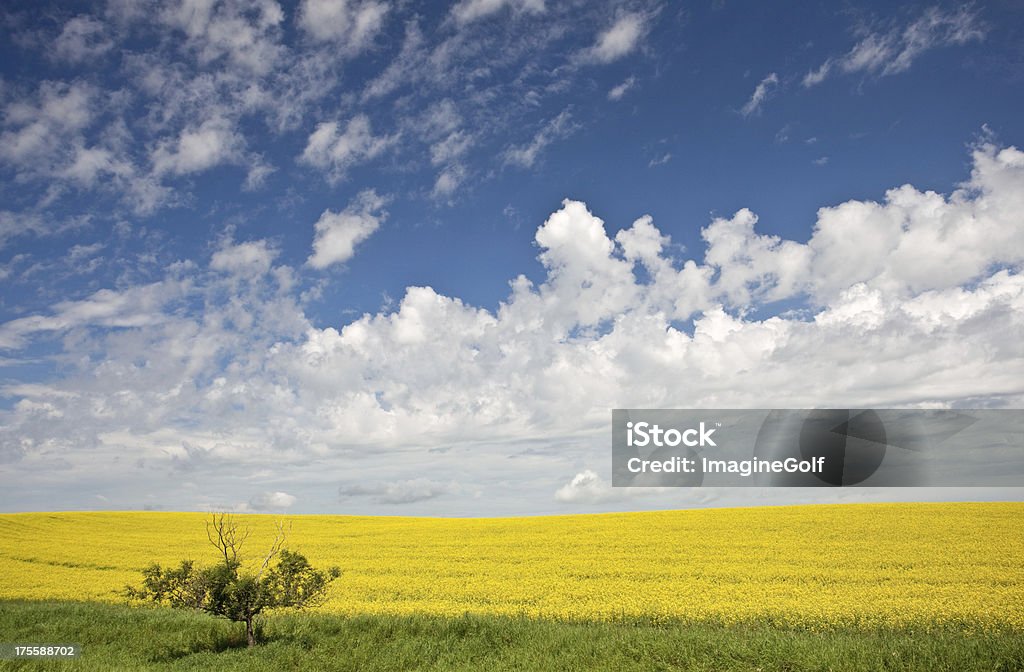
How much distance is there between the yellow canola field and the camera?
1822 centimetres

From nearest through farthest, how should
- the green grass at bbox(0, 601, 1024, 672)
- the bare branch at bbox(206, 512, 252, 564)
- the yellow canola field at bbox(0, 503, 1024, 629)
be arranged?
the green grass at bbox(0, 601, 1024, 672)
the bare branch at bbox(206, 512, 252, 564)
the yellow canola field at bbox(0, 503, 1024, 629)

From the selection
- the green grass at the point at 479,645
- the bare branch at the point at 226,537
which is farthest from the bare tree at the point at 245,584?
the green grass at the point at 479,645

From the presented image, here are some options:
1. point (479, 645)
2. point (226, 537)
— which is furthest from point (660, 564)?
point (226, 537)

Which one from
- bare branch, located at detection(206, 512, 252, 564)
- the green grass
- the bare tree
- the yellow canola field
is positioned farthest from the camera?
the yellow canola field

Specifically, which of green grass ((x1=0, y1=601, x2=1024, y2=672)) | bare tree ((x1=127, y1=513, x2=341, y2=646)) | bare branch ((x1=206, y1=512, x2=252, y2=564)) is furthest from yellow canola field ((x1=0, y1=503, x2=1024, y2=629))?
bare branch ((x1=206, y1=512, x2=252, y2=564))

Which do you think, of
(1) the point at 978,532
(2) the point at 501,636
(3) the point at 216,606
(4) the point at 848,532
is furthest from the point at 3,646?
(1) the point at 978,532

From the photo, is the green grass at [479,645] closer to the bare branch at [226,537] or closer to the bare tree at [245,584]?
the bare tree at [245,584]

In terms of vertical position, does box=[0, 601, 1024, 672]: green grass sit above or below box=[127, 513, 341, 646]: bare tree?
below

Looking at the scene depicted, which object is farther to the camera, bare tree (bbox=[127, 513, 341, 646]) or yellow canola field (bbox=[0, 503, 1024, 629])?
yellow canola field (bbox=[0, 503, 1024, 629])

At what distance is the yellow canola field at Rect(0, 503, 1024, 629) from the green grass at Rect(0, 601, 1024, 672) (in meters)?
2.37

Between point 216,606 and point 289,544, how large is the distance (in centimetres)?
2674

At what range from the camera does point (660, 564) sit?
26344mm

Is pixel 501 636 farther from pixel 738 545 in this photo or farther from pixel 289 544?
pixel 289 544

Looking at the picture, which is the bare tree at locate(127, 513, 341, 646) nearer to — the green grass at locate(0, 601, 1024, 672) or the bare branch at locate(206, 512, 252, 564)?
the bare branch at locate(206, 512, 252, 564)
